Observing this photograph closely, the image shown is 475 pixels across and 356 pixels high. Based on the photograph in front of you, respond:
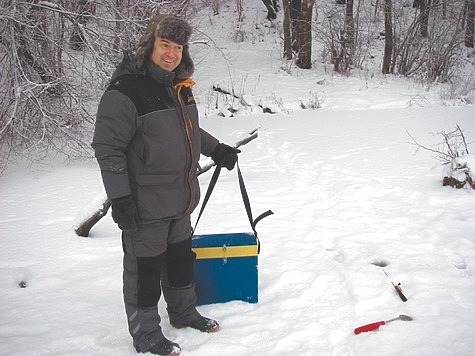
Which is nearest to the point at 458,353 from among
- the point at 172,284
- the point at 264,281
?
the point at 264,281

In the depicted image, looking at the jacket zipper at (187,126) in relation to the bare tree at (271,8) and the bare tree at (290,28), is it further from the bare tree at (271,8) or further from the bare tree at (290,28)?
the bare tree at (271,8)

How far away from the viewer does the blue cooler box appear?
2844 mm

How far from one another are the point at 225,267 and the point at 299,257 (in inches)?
35.6

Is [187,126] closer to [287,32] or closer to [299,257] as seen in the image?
[299,257]

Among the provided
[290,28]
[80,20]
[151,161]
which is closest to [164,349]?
[151,161]

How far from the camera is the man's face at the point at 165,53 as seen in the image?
7.59 feet

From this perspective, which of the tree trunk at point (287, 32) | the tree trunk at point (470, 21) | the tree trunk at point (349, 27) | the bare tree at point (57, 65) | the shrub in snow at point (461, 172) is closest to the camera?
the shrub in snow at point (461, 172)

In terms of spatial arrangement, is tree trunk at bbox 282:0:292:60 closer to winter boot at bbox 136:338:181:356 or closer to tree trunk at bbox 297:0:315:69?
tree trunk at bbox 297:0:315:69

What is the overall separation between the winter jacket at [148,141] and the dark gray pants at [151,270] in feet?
0.35

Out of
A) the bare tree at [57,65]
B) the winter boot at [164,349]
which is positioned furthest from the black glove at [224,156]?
the bare tree at [57,65]

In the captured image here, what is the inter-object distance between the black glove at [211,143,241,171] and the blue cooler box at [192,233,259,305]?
48cm

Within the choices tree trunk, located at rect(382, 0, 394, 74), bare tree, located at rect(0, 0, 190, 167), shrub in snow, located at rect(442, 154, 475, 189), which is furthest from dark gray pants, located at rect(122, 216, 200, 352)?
tree trunk, located at rect(382, 0, 394, 74)

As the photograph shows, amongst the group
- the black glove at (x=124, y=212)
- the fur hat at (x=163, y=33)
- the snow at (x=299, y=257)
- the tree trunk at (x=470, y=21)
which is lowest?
the snow at (x=299, y=257)

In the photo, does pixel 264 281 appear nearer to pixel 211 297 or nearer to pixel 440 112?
pixel 211 297
